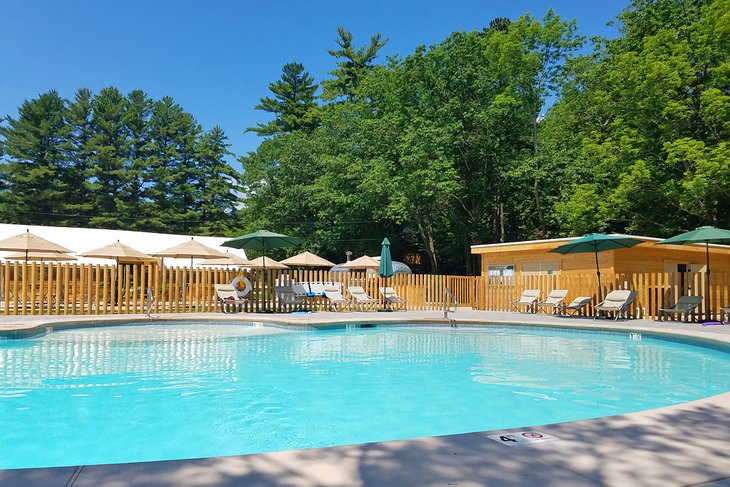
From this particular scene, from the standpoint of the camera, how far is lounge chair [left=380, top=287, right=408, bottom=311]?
1706cm

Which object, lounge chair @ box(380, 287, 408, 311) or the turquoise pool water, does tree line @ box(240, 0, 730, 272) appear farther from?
the turquoise pool water

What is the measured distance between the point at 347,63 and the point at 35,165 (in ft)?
85.1

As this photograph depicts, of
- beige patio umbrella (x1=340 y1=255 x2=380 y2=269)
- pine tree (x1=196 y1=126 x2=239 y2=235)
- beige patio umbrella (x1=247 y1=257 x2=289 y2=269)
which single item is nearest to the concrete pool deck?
beige patio umbrella (x1=247 y1=257 x2=289 y2=269)

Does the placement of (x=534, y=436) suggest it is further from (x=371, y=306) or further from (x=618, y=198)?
(x=618, y=198)

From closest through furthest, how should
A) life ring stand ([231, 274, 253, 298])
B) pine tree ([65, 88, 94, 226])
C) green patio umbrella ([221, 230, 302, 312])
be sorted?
life ring stand ([231, 274, 253, 298]) < green patio umbrella ([221, 230, 302, 312]) < pine tree ([65, 88, 94, 226])

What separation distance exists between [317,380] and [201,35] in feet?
82.4

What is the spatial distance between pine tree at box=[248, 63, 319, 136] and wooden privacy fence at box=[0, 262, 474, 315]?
27.6 m

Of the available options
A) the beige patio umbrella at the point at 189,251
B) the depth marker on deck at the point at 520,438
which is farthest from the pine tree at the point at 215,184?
the depth marker on deck at the point at 520,438

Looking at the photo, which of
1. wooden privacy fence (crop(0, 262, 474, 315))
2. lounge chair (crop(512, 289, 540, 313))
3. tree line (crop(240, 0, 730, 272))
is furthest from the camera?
tree line (crop(240, 0, 730, 272))

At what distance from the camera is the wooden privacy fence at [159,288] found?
1298cm

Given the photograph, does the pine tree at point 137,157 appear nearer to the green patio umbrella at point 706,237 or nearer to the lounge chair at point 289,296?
the lounge chair at point 289,296

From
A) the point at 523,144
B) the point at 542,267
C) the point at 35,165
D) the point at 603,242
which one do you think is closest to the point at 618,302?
the point at 603,242

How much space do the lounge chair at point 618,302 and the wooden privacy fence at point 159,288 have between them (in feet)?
18.8

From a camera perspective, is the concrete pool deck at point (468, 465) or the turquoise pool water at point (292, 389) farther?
the turquoise pool water at point (292, 389)
